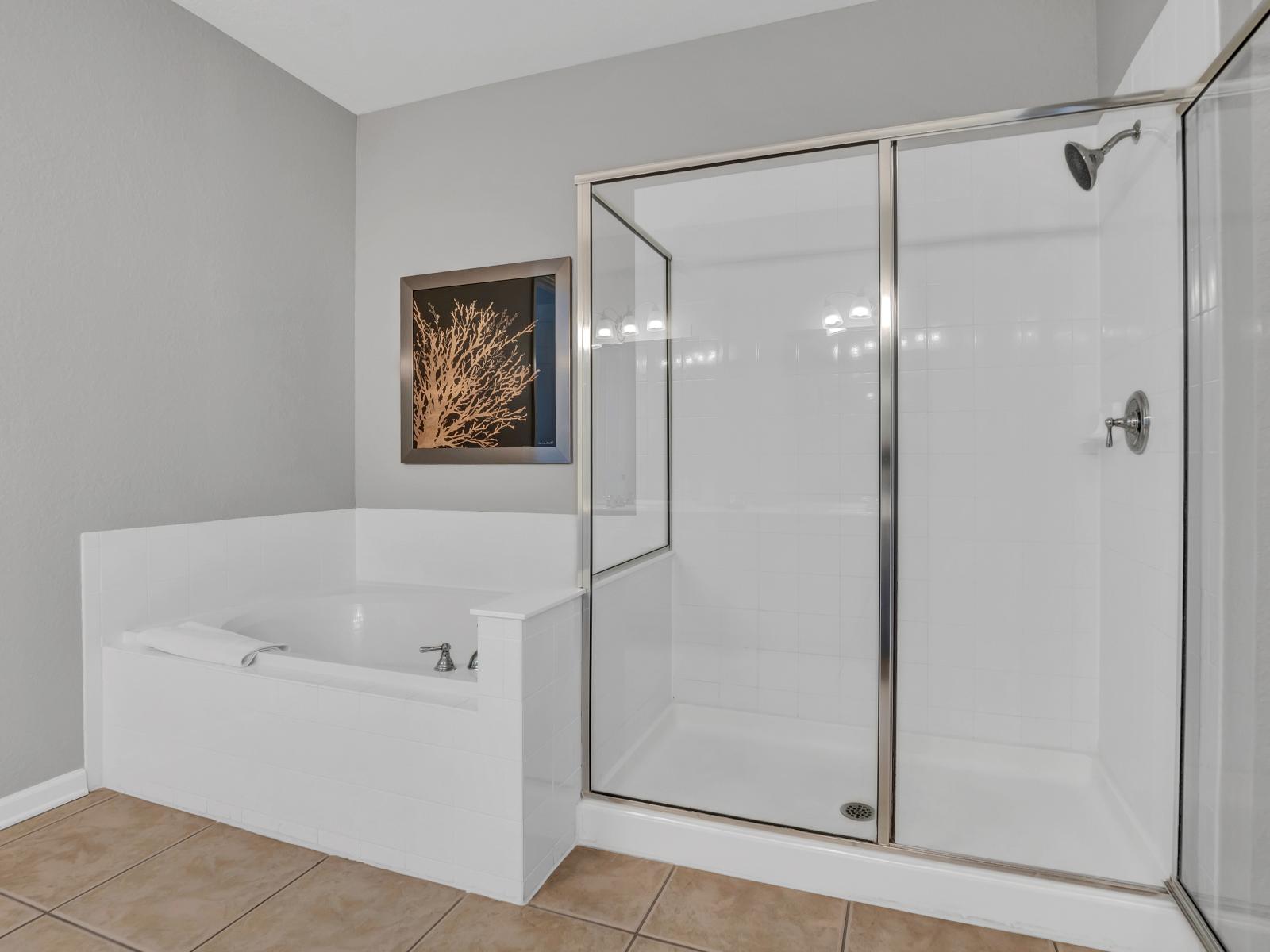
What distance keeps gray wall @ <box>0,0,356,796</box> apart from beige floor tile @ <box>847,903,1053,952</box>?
7.88ft

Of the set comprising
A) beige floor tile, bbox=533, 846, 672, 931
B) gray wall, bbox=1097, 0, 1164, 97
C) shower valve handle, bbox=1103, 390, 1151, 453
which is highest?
gray wall, bbox=1097, 0, 1164, 97

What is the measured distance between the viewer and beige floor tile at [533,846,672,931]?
Answer: 5.53 ft

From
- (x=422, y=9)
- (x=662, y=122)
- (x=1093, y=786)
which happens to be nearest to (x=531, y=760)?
(x=1093, y=786)

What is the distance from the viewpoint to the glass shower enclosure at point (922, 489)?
162 cm

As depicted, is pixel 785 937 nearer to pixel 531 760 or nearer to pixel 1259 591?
pixel 531 760

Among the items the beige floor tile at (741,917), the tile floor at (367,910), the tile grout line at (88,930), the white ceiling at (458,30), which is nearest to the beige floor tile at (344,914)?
the tile floor at (367,910)

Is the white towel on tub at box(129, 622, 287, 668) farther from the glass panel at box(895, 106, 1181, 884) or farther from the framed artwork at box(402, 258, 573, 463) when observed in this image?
the glass panel at box(895, 106, 1181, 884)

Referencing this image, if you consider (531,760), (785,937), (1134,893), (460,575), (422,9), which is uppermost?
(422,9)

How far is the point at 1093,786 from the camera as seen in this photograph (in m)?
1.89

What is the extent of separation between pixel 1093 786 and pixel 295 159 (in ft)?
11.9

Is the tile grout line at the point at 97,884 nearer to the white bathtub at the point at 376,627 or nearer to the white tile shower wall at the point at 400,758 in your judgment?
the white tile shower wall at the point at 400,758

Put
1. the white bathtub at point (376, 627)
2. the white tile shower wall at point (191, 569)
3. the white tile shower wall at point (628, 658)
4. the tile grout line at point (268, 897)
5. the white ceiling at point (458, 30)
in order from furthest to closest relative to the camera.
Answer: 1. the white bathtub at point (376, 627)
2. the white ceiling at point (458, 30)
3. the white tile shower wall at point (191, 569)
4. the white tile shower wall at point (628, 658)
5. the tile grout line at point (268, 897)

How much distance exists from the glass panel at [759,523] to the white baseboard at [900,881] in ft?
0.22

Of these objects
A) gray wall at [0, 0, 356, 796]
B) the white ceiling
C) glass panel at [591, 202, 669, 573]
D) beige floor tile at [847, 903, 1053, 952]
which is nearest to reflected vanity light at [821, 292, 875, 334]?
glass panel at [591, 202, 669, 573]
